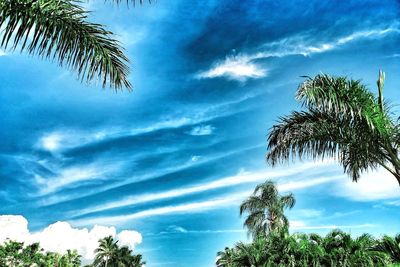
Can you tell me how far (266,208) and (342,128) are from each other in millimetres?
Answer: 25556

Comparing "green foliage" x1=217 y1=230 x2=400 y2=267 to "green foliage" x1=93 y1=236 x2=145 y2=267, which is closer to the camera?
"green foliage" x1=217 y1=230 x2=400 y2=267

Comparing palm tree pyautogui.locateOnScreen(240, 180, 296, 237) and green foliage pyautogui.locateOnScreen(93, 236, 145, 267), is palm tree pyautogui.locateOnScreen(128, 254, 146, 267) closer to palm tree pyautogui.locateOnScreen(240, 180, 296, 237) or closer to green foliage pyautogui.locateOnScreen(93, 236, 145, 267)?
green foliage pyautogui.locateOnScreen(93, 236, 145, 267)

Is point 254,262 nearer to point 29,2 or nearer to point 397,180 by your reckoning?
point 397,180

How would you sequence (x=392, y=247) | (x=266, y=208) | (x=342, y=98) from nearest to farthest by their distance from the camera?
(x=342, y=98)
(x=392, y=247)
(x=266, y=208)

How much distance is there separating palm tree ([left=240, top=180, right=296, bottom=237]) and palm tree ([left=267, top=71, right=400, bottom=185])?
75.9ft

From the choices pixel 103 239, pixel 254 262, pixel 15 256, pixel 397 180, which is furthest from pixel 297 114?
pixel 103 239

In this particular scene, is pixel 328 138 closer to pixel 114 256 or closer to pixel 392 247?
pixel 392 247

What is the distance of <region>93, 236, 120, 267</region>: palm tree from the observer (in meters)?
69.9

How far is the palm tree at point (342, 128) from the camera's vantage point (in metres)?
13.3

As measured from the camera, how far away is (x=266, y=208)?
38625mm

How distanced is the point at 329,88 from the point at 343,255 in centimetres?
1512

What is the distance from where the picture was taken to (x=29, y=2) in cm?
776

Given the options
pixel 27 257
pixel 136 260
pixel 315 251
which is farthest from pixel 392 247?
pixel 136 260

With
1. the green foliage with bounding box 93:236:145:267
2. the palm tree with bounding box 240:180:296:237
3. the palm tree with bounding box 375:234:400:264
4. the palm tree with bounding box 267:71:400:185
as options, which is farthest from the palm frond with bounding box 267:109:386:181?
the green foliage with bounding box 93:236:145:267
